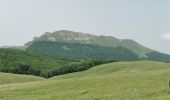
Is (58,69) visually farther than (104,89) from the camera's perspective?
Yes

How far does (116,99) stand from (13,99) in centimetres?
1784

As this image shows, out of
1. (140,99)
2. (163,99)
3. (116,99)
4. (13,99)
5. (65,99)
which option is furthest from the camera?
(13,99)

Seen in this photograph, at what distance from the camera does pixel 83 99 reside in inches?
1468

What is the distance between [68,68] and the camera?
178 metres

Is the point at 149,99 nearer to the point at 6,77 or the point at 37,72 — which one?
the point at 6,77

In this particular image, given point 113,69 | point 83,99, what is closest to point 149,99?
point 83,99

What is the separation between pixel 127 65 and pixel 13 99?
67415mm

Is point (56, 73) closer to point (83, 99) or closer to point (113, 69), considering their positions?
point (113, 69)

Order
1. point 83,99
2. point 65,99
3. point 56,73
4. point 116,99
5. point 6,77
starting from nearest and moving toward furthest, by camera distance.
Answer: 1. point 116,99
2. point 83,99
3. point 65,99
4. point 6,77
5. point 56,73

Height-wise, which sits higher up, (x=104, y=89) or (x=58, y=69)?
(x=58, y=69)

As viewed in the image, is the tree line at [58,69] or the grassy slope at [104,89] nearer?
the grassy slope at [104,89]

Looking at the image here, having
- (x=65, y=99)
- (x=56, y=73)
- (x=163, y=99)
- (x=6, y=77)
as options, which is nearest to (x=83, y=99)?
(x=65, y=99)

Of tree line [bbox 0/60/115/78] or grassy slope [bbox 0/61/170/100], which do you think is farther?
tree line [bbox 0/60/115/78]

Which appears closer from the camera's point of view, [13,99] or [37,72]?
[13,99]
